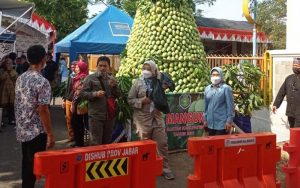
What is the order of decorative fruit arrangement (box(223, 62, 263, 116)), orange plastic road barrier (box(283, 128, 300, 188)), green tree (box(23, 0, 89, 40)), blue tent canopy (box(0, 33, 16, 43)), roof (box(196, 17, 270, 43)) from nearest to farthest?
1. orange plastic road barrier (box(283, 128, 300, 188))
2. decorative fruit arrangement (box(223, 62, 263, 116))
3. blue tent canopy (box(0, 33, 16, 43))
4. roof (box(196, 17, 270, 43))
5. green tree (box(23, 0, 89, 40))

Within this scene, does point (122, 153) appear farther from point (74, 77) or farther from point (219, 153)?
point (74, 77)

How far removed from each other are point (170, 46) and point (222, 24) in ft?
79.4

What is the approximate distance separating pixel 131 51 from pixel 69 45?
4226mm

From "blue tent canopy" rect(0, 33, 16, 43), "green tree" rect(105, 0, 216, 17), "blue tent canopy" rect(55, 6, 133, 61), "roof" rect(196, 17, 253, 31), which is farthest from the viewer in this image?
"roof" rect(196, 17, 253, 31)

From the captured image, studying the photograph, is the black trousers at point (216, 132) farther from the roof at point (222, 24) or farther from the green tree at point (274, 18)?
the green tree at point (274, 18)

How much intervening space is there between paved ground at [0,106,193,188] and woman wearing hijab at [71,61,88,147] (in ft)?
1.65

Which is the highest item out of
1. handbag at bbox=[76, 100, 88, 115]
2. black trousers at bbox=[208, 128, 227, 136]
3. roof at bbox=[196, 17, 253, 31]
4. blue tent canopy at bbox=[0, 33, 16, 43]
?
roof at bbox=[196, 17, 253, 31]

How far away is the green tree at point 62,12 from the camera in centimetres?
2559

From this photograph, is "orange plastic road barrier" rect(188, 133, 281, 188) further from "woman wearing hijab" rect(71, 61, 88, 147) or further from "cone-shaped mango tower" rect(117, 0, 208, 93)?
"woman wearing hijab" rect(71, 61, 88, 147)

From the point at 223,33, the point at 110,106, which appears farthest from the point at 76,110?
the point at 223,33

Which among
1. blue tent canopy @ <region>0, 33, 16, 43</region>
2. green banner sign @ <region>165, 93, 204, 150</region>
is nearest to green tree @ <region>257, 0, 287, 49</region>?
blue tent canopy @ <region>0, 33, 16, 43</region>

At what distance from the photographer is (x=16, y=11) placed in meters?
10.2

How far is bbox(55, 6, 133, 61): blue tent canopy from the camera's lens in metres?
11.8

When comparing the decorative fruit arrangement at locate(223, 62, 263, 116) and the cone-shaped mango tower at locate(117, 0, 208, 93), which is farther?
the decorative fruit arrangement at locate(223, 62, 263, 116)
